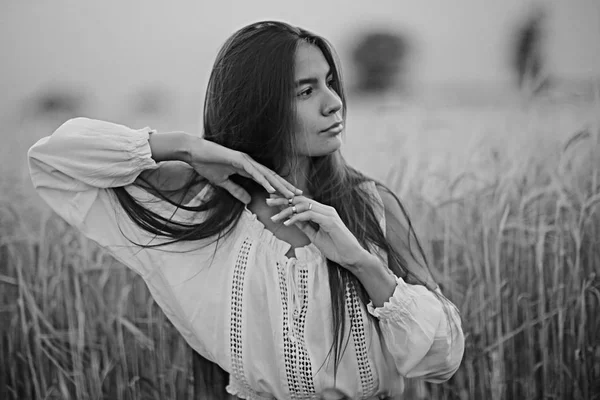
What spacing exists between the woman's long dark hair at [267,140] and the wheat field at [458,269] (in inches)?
18.3

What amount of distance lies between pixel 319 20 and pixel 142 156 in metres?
0.76

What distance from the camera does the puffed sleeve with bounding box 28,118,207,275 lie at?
1225 mm

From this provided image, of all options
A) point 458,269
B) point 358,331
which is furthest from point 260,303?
point 458,269

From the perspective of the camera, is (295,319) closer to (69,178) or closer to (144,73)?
(69,178)

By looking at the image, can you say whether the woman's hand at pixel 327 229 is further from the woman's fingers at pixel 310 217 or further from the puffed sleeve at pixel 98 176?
the puffed sleeve at pixel 98 176

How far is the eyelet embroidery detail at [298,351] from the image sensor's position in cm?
122

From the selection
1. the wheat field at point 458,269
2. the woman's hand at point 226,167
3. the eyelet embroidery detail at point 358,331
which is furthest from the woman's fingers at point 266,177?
the wheat field at point 458,269

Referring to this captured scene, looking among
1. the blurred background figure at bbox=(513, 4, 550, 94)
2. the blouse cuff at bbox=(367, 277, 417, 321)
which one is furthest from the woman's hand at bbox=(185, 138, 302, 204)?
the blurred background figure at bbox=(513, 4, 550, 94)

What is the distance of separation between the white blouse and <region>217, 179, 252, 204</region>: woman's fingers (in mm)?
40

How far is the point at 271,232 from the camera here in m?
1.30

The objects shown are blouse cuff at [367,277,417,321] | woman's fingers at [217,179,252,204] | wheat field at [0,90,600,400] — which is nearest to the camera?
blouse cuff at [367,277,417,321]

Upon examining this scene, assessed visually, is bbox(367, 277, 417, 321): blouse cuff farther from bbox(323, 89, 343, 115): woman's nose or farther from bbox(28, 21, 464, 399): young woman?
bbox(323, 89, 343, 115): woman's nose

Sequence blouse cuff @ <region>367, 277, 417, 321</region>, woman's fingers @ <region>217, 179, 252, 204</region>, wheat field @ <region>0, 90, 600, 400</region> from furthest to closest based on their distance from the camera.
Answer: wheat field @ <region>0, 90, 600, 400</region> → woman's fingers @ <region>217, 179, 252, 204</region> → blouse cuff @ <region>367, 277, 417, 321</region>

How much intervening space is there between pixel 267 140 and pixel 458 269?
2.52ft
